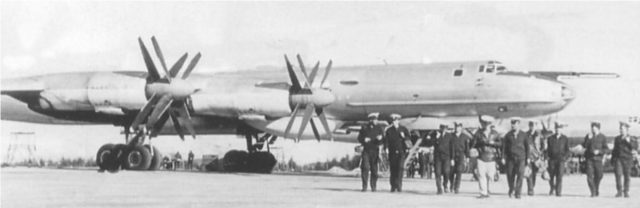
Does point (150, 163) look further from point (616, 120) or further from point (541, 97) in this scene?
point (616, 120)

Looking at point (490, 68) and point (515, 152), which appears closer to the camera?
point (515, 152)

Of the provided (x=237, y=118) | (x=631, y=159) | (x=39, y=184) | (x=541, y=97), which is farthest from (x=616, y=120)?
(x=39, y=184)

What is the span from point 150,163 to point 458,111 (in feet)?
29.6

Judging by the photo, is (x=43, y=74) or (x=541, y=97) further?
(x=43, y=74)

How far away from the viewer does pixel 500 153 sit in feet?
50.6

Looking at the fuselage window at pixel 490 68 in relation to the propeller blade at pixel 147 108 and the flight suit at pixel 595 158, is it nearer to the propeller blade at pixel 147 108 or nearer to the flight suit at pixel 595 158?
the flight suit at pixel 595 158

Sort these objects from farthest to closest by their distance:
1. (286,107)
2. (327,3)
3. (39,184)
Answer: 1. (286,107)
2. (327,3)
3. (39,184)

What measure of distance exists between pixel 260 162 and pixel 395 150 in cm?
1091

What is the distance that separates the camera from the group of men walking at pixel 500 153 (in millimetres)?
14695

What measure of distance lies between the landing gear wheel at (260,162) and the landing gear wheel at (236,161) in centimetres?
16

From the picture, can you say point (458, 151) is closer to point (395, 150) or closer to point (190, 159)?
point (395, 150)

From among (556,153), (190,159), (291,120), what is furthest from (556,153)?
(190,159)

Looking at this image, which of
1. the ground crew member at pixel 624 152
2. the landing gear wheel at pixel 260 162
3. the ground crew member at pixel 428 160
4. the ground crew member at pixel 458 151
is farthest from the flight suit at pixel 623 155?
the landing gear wheel at pixel 260 162

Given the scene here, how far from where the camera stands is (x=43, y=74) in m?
24.6
